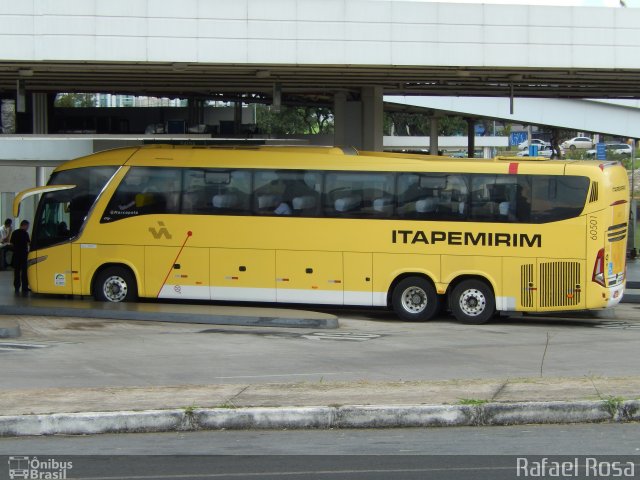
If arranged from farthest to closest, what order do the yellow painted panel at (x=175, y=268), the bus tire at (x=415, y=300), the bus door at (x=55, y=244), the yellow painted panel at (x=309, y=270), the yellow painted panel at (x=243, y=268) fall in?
the bus door at (x=55, y=244), the yellow painted panel at (x=175, y=268), the yellow painted panel at (x=243, y=268), the yellow painted panel at (x=309, y=270), the bus tire at (x=415, y=300)

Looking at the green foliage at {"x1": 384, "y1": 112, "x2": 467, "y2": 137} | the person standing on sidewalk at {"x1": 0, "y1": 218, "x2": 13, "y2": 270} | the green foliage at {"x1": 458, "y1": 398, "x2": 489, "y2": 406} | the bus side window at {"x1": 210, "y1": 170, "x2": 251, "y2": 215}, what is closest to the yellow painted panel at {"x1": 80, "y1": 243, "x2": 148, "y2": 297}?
the bus side window at {"x1": 210, "y1": 170, "x2": 251, "y2": 215}

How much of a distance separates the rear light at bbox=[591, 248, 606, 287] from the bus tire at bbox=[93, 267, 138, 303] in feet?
31.0

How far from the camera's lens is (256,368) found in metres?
13.8

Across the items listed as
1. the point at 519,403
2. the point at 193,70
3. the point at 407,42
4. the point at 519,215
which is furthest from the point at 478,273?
the point at 519,403

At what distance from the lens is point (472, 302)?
792 inches

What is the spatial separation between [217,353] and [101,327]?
14.3 ft

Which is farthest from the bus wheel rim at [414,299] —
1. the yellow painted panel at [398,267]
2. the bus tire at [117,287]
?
the bus tire at [117,287]

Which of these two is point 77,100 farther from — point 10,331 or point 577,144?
point 10,331

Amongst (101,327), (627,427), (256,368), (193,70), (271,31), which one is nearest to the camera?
(627,427)

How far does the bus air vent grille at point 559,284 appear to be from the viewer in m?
19.4

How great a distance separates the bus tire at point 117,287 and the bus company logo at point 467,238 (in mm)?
5707

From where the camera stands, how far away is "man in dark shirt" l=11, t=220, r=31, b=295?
22.5 meters

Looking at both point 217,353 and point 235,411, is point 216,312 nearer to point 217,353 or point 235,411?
point 217,353

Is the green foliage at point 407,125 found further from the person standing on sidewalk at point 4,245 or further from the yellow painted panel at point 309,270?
the yellow painted panel at point 309,270
